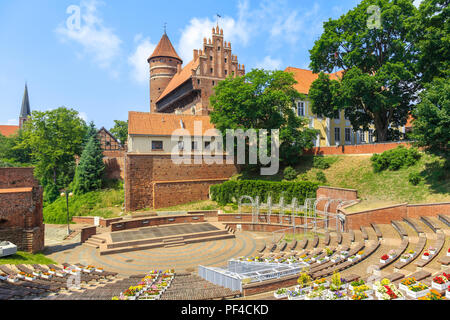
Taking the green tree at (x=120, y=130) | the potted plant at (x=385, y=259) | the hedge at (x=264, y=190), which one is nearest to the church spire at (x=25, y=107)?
the green tree at (x=120, y=130)

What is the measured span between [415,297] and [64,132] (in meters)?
44.7

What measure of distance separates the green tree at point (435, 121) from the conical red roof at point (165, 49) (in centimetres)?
5198

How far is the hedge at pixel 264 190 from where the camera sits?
2477cm

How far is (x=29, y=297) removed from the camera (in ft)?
28.2

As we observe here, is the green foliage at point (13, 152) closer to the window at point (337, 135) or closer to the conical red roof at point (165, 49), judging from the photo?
the conical red roof at point (165, 49)

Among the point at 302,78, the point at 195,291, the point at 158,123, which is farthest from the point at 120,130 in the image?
the point at 195,291

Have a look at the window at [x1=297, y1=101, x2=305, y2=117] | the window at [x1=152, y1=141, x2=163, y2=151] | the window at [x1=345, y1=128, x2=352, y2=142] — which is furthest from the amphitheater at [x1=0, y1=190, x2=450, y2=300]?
the window at [x1=345, y1=128, x2=352, y2=142]

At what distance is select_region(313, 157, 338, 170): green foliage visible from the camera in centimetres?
2916

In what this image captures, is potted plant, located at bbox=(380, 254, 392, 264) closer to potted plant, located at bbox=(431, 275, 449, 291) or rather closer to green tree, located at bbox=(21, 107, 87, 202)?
potted plant, located at bbox=(431, 275, 449, 291)

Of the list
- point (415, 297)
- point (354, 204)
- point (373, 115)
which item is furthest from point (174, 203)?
point (415, 297)

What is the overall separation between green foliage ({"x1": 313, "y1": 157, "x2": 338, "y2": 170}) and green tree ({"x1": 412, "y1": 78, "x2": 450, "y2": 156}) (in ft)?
39.5

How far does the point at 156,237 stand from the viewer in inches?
747

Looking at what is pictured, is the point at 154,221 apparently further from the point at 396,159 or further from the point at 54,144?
the point at 54,144
